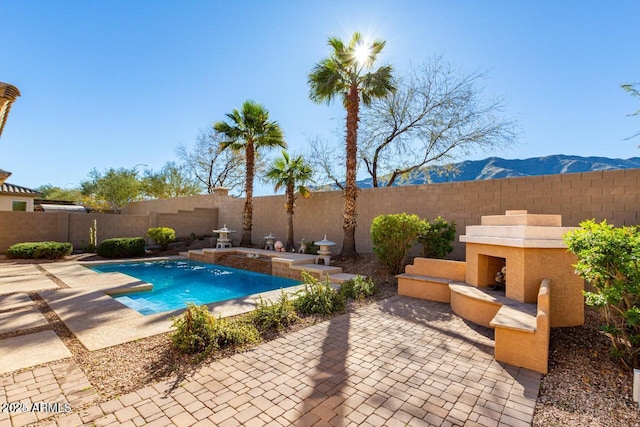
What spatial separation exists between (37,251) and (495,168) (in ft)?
79.6

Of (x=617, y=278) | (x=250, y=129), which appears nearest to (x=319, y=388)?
(x=617, y=278)

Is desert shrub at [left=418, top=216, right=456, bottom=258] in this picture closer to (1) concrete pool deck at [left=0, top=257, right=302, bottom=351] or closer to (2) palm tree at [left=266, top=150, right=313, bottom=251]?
(1) concrete pool deck at [left=0, top=257, right=302, bottom=351]

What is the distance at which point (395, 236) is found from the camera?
8211 millimetres

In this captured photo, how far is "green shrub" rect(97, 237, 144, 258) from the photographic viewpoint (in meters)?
13.6

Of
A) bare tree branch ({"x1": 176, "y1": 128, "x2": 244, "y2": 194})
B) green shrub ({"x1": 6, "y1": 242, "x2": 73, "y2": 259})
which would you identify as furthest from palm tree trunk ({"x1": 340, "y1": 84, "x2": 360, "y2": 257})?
bare tree branch ({"x1": 176, "y1": 128, "x2": 244, "y2": 194})

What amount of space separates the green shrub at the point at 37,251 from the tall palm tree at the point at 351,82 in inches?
493

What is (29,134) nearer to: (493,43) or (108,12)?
(108,12)

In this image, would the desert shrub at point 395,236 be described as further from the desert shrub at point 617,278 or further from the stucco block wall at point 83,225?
the stucco block wall at point 83,225

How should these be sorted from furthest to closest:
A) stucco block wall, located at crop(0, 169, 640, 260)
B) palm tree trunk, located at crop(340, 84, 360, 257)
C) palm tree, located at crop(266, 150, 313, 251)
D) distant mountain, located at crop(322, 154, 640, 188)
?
distant mountain, located at crop(322, 154, 640, 188), palm tree, located at crop(266, 150, 313, 251), palm tree trunk, located at crop(340, 84, 360, 257), stucco block wall, located at crop(0, 169, 640, 260)

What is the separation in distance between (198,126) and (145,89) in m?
14.1

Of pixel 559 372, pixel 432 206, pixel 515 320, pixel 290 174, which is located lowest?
pixel 559 372

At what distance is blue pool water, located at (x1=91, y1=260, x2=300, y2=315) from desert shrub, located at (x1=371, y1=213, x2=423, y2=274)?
10.6 ft

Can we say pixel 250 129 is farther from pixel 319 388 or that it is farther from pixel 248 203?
pixel 319 388

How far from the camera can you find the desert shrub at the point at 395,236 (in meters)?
8.17
